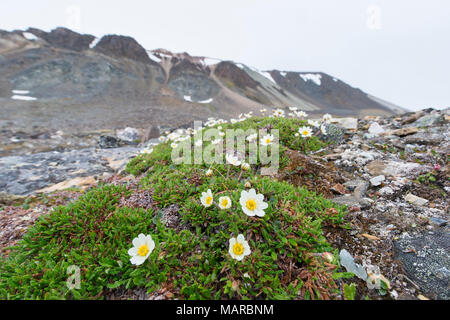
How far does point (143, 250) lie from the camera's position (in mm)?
1674

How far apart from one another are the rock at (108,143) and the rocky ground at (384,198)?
6.17 m

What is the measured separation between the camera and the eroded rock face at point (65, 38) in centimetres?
6322

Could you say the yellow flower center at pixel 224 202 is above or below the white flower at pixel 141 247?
above

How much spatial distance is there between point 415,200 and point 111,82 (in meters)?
65.4

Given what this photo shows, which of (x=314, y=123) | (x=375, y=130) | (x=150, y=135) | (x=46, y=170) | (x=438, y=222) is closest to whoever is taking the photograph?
(x=438, y=222)

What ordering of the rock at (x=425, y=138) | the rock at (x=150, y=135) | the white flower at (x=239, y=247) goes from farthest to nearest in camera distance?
the rock at (x=150, y=135)
the rock at (x=425, y=138)
the white flower at (x=239, y=247)

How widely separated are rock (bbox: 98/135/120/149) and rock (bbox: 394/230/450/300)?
1281 centimetres

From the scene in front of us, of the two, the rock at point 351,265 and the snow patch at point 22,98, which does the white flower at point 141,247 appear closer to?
the rock at point 351,265

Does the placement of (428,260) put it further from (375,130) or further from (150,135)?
(150,135)

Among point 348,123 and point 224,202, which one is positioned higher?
point 348,123

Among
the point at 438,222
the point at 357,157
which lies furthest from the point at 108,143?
the point at 438,222

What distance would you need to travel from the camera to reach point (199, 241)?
1.96 meters

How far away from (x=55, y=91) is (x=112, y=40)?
3344 centimetres

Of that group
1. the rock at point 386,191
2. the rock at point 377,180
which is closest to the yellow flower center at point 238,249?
the rock at point 386,191
